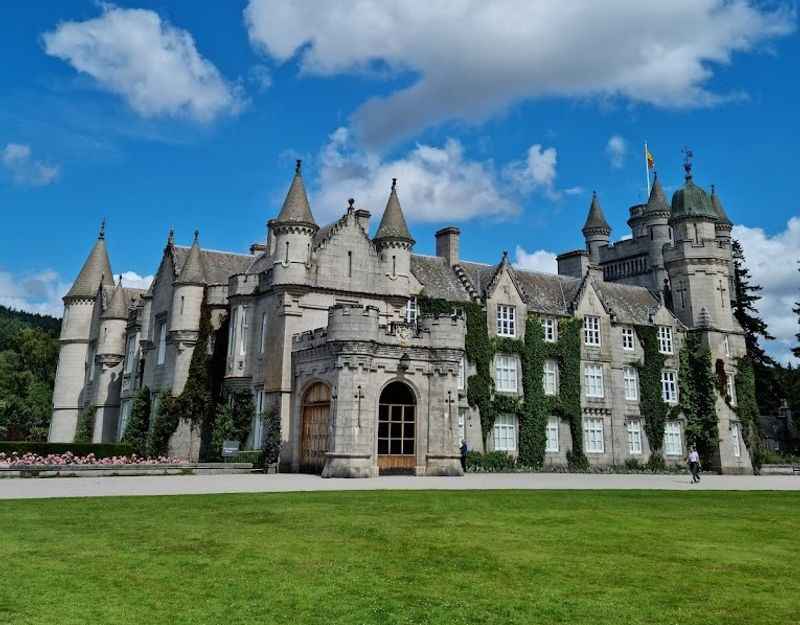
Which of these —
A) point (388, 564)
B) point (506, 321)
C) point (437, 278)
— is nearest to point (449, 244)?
point (437, 278)

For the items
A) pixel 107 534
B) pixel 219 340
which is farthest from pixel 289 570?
pixel 219 340

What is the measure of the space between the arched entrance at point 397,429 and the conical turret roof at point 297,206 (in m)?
9.95

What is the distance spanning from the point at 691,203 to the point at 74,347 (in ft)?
149

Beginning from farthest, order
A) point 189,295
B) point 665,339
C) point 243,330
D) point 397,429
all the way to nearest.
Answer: point 665,339, point 189,295, point 243,330, point 397,429

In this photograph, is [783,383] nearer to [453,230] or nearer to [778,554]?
[453,230]

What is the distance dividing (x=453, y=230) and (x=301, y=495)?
2860 centimetres

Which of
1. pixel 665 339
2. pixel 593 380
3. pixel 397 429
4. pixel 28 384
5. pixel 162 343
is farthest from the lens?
pixel 28 384

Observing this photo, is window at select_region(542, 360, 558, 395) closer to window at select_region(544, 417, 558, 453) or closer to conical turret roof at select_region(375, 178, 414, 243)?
window at select_region(544, 417, 558, 453)

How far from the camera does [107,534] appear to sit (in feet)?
39.8

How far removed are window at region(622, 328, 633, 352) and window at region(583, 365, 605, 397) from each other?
2.71 meters

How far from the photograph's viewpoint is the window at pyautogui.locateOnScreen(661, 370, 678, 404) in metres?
46.8

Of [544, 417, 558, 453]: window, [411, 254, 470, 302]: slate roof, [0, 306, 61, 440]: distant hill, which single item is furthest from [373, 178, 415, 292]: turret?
[0, 306, 61, 440]: distant hill

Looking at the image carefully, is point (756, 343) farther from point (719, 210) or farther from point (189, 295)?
point (189, 295)

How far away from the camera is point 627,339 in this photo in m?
46.7
